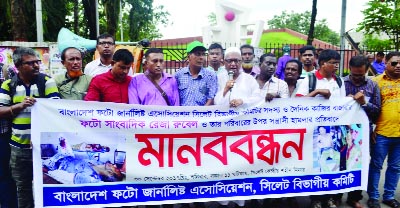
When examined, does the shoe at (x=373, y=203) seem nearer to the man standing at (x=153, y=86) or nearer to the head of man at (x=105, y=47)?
the man standing at (x=153, y=86)

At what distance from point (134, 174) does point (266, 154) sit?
1.38 m

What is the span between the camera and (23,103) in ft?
11.8

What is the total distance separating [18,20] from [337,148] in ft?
30.9

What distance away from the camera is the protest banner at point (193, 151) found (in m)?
3.81

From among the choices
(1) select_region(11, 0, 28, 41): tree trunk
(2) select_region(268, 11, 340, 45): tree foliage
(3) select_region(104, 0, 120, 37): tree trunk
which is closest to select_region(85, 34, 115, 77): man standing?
(1) select_region(11, 0, 28, 41): tree trunk

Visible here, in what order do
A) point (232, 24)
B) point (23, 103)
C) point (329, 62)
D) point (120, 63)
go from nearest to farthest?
1. point (23, 103)
2. point (120, 63)
3. point (329, 62)
4. point (232, 24)

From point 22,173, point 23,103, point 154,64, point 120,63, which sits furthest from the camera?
point 154,64

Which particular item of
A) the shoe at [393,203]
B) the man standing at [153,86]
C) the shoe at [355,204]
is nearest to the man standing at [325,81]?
the shoe at [355,204]

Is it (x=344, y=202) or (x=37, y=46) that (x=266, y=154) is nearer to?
(x=344, y=202)

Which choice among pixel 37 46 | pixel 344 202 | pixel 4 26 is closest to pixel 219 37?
pixel 4 26

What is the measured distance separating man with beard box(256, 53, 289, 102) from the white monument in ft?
67.7

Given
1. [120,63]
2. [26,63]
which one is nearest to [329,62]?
[120,63]

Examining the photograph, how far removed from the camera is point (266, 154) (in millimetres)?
4250

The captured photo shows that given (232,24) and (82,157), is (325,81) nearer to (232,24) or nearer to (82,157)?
(82,157)
